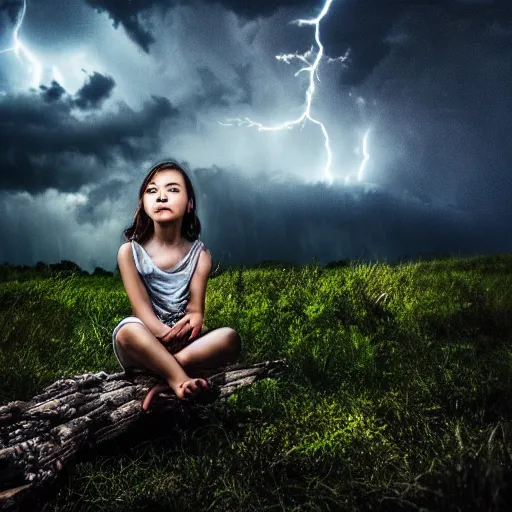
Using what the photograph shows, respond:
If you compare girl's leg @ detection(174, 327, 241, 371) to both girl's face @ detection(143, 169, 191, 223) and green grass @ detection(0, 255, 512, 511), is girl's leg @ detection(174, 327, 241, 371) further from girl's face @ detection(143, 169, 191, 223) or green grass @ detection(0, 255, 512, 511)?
girl's face @ detection(143, 169, 191, 223)

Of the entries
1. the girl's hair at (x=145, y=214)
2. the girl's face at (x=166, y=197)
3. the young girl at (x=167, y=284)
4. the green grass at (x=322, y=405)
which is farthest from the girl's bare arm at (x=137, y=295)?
the green grass at (x=322, y=405)

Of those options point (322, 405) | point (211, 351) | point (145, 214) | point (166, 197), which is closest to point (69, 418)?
point (211, 351)

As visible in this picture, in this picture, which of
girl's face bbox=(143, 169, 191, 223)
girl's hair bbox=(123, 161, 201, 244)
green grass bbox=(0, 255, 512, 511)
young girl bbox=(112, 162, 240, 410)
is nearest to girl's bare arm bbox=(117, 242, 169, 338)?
young girl bbox=(112, 162, 240, 410)

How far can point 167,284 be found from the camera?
12.9 feet

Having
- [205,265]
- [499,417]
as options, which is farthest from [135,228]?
[499,417]

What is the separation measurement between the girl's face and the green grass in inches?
59.6

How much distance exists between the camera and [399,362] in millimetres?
4957

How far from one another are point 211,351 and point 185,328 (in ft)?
0.98

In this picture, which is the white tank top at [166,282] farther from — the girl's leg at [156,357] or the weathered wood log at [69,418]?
the weathered wood log at [69,418]

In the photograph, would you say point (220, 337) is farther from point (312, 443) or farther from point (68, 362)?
point (68, 362)

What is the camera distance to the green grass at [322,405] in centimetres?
308

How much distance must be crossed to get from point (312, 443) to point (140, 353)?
1355mm

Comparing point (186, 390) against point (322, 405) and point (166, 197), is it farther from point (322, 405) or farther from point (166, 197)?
point (166, 197)

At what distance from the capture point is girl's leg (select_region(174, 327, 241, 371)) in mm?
3962
